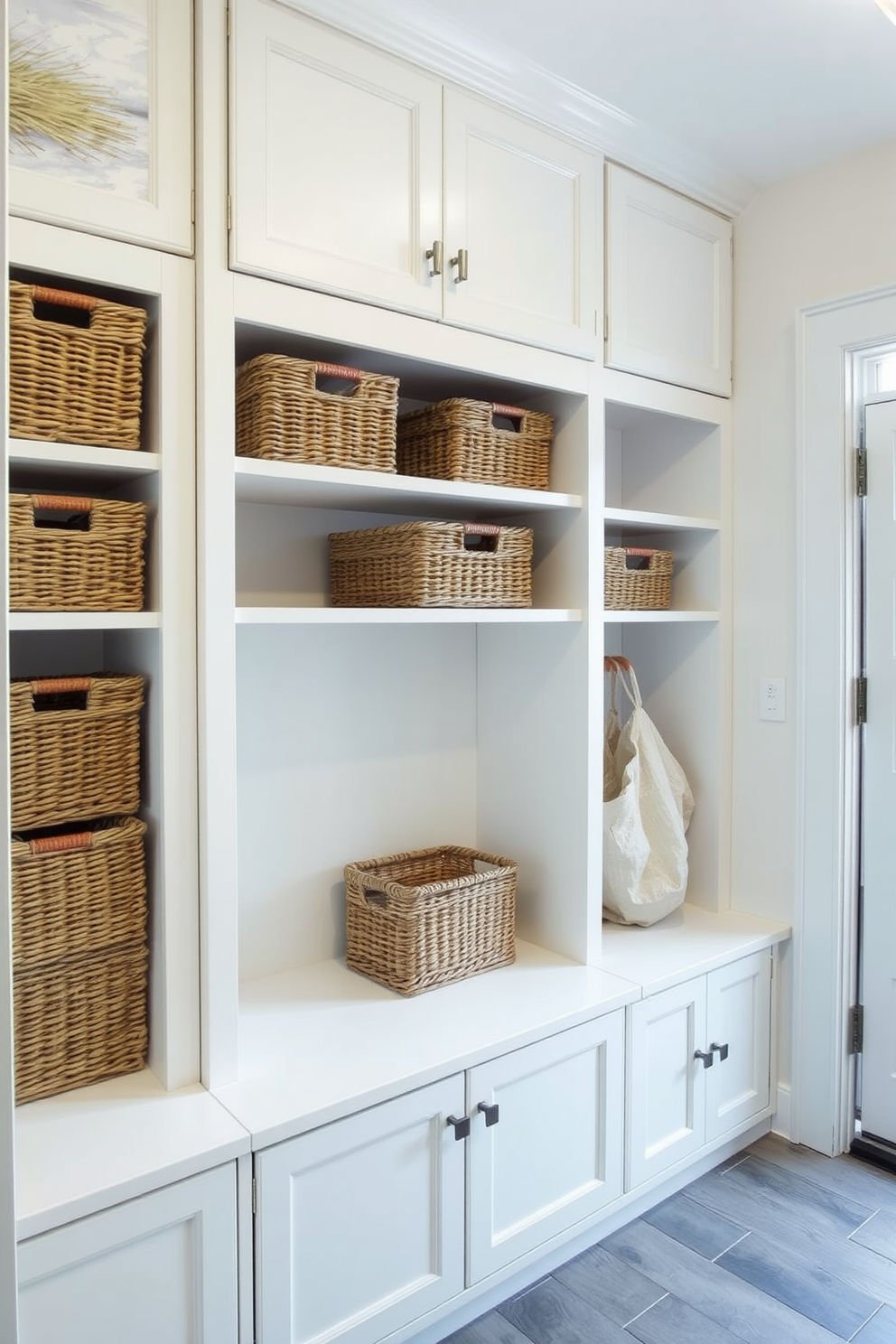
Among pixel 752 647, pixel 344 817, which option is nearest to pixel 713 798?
pixel 752 647

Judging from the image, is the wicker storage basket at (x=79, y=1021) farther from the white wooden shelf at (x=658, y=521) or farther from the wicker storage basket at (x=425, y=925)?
the white wooden shelf at (x=658, y=521)

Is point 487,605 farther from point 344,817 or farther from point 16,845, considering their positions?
point 16,845

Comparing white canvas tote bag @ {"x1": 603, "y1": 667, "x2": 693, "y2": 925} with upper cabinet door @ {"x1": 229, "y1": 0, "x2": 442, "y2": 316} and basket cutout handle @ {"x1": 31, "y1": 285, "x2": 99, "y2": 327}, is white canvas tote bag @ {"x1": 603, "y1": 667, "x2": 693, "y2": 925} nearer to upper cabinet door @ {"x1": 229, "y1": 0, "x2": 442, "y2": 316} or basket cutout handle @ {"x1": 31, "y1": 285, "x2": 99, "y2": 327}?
upper cabinet door @ {"x1": 229, "y1": 0, "x2": 442, "y2": 316}

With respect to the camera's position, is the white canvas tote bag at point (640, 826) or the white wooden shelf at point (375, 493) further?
the white canvas tote bag at point (640, 826)

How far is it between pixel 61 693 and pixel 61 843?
26cm

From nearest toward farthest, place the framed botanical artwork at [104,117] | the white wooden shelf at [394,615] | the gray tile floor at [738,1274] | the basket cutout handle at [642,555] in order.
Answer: the framed botanical artwork at [104,117]
the white wooden shelf at [394,615]
the gray tile floor at [738,1274]
the basket cutout handle at [642,555]

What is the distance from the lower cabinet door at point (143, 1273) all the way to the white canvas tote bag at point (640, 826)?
126 cm

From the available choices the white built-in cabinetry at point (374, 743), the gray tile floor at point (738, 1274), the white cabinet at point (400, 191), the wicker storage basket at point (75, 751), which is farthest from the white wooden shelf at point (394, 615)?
the gray tile floor at point (738, 1274)

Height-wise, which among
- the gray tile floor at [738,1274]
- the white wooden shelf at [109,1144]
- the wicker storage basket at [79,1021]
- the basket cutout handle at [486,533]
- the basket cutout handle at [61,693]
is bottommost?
the gray tile floor at [738,1274]

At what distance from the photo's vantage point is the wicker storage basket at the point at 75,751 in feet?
4.92

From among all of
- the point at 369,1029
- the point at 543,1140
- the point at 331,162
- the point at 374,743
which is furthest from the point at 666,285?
the point at 543,1140

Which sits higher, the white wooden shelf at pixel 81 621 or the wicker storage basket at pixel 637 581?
the wicker storage basket at pixel 637 581

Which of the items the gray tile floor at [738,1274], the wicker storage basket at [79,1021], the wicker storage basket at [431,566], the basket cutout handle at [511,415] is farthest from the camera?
the basket cutout handle at [511,415]

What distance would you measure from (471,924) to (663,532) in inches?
49.8
